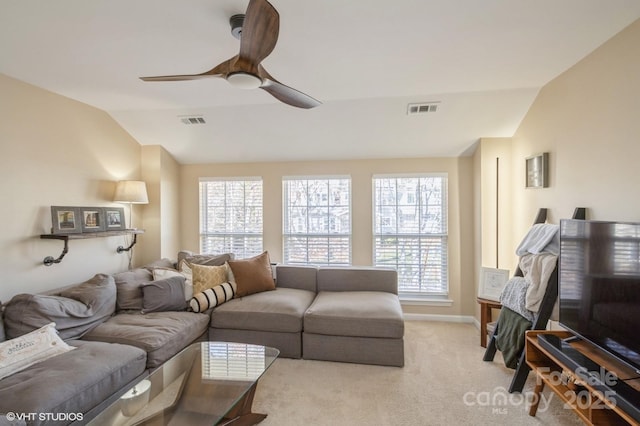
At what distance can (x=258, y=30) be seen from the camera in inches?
57.9

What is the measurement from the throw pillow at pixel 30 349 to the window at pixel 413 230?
10.9ft

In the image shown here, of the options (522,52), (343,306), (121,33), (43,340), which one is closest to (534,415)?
(343,306)

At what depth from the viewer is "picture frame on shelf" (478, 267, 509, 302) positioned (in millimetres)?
3110

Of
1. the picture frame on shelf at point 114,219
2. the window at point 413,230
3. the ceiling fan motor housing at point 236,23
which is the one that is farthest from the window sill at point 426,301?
the picture frame on shelf at point 114,219

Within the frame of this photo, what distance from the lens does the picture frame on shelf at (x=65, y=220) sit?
282 centimetres

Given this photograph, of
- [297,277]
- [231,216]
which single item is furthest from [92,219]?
[297,277]

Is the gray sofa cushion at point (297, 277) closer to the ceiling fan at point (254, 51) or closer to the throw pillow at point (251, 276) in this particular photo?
the throw pillow at point (251, 276)

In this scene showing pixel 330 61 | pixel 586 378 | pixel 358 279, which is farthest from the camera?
pixel 358 279

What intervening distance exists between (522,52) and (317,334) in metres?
2.89

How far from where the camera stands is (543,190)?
285 centimetres

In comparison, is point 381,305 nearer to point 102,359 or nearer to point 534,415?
point 534,415

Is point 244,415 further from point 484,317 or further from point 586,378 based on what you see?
point 484,317

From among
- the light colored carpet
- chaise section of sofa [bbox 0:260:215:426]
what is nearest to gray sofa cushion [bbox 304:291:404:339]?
the light colored carpet

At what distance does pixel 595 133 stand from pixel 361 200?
2.46m
